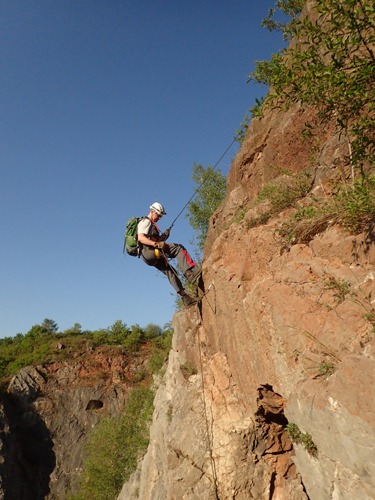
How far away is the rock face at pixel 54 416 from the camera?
2839 centimetres

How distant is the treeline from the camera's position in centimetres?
3644

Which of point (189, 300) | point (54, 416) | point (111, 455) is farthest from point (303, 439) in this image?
point (54, 416)

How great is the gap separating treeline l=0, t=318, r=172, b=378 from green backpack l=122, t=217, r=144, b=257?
1005 inches

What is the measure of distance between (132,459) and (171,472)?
42.1 ft

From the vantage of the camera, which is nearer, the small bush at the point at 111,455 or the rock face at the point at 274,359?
the rock face at the point at 274,359

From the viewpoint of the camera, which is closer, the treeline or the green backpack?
the green backpack

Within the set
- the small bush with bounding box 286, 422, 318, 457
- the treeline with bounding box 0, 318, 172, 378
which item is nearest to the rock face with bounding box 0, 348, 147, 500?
the treeline with bounding box 0, 318, 172, 378

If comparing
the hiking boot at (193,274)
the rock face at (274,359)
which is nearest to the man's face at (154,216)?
the hiking boot at (193,274)

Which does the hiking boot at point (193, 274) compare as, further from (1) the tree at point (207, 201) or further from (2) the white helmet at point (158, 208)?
(1) the tree at point (207, 201)

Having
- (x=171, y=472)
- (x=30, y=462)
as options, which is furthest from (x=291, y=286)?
(x=30, y=462)

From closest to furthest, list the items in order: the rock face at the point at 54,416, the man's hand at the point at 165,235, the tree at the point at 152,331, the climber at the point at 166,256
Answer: the climber at the point at 166,256
the man's hand at the point at 165,235
the rock face at the point at 54,416
the tree at the point at 152,331

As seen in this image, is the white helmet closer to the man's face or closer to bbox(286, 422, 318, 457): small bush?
the man's face

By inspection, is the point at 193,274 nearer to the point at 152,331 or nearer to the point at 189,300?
the point at 189,300

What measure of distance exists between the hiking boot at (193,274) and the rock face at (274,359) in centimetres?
A: 32
